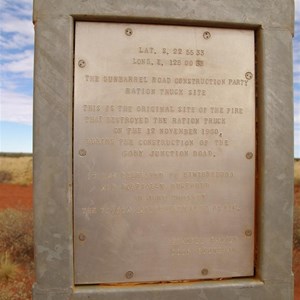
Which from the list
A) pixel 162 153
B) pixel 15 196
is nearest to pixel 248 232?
pixel 162 153

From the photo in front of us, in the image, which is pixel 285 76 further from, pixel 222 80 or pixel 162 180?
pixel 162 180

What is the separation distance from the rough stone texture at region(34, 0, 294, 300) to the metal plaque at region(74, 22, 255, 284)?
0.06 m

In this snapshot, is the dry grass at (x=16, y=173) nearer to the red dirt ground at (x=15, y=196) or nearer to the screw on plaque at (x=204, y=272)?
the red dirt ground at (x=15, y=196)

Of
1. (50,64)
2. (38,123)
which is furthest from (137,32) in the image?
(38,123)

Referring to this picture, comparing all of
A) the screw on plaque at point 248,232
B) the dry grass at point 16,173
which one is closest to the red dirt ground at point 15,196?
the dry grass at point 16,173

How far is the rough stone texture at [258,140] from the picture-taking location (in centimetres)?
212

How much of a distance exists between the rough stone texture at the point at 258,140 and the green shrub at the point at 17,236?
4.79 metres

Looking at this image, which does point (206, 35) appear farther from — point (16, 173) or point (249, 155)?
point (16, 173)

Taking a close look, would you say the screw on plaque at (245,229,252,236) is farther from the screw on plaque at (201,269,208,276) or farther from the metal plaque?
the screw on plaque at (201,269,208,276)

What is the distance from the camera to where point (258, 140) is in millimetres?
2297

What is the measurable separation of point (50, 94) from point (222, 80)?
1007mm

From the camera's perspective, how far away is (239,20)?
2.25 meters

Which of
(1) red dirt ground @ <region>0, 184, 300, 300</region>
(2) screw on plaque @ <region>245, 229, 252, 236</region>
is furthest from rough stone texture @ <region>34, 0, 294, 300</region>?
(1) red dirt ground @ <region>0, 184, 300, 300</region>

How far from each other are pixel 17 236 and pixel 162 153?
226 inches
